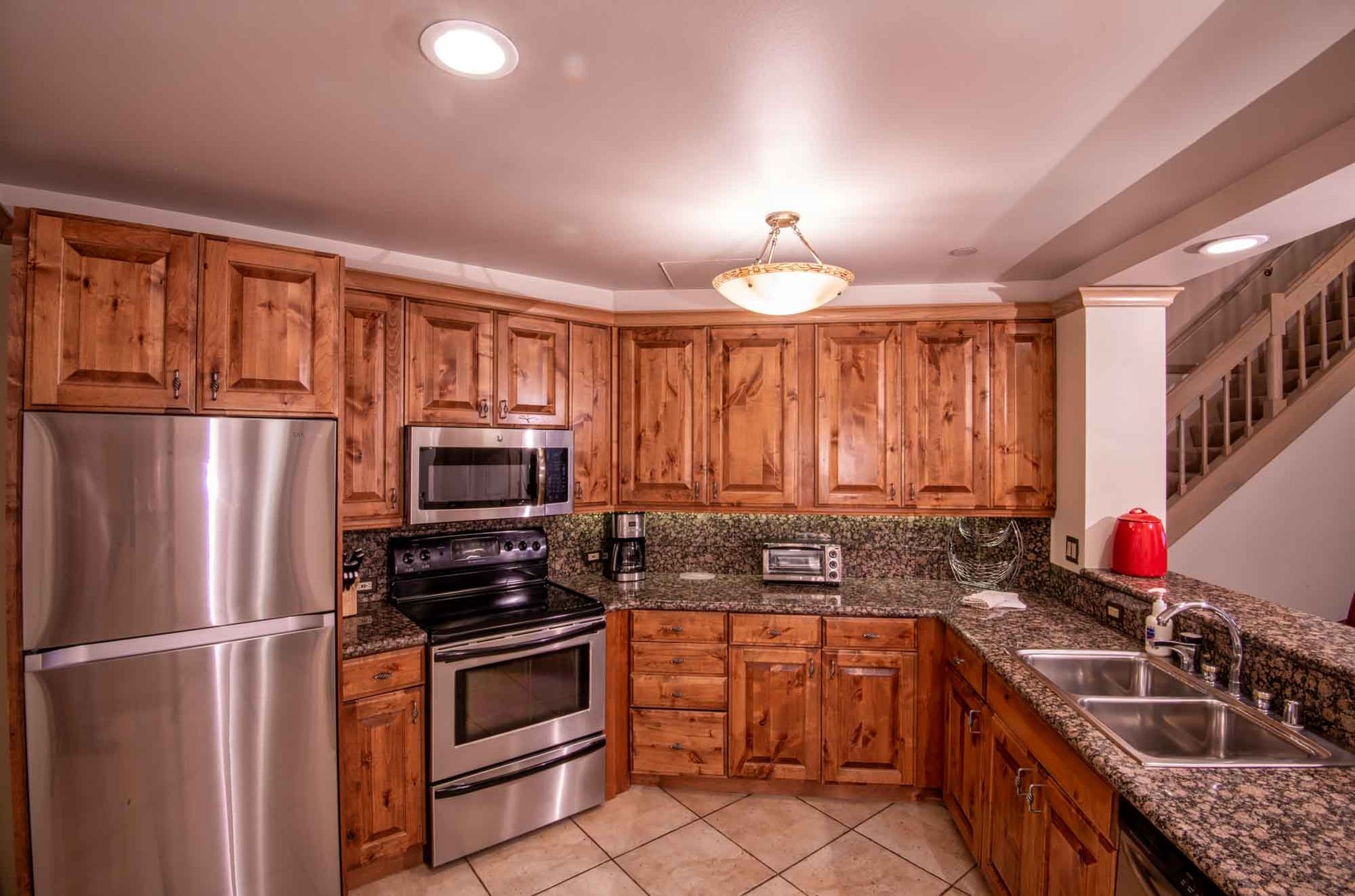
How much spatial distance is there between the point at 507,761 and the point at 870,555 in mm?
2068

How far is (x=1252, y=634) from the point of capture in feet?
6.05

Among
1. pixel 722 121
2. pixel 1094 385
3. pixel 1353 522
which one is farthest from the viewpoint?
pixel 1353 522

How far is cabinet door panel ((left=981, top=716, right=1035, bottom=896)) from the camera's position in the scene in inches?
76.5

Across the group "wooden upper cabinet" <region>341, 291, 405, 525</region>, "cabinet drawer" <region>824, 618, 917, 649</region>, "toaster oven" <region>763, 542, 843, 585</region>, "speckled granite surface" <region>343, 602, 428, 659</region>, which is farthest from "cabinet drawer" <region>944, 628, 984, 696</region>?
"wooden upper cabinet" <region>341, 291, 405, 525</region>

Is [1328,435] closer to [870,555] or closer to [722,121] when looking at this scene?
[870,555]

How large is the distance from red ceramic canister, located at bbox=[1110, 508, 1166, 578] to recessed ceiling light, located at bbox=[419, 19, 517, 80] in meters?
2.83

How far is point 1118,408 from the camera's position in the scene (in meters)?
2.78

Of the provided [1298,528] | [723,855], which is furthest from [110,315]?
[1298,528]

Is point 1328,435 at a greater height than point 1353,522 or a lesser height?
greater

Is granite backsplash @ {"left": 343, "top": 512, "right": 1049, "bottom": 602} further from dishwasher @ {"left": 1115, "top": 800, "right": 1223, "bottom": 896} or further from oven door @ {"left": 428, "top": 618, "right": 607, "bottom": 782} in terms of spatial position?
dishwasher @ {"left": 1115, "top": 800, "right": 1223, "bottom": 896}

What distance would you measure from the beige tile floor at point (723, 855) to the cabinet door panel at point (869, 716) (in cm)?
17

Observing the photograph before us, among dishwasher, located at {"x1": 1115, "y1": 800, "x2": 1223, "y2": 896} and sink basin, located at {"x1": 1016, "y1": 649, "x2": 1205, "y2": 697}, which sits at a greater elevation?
sink basin, located at {"x1": 1016, "y1": 649, "x2": 1205, "y2": 697}

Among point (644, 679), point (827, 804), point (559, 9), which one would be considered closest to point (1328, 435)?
point (827, 804)

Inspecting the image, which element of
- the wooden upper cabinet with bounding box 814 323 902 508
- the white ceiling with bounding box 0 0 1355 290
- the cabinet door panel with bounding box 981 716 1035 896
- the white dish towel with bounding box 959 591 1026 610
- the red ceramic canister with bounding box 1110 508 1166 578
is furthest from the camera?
the wooden upper cabinet with bounding box 814 323 902 508
